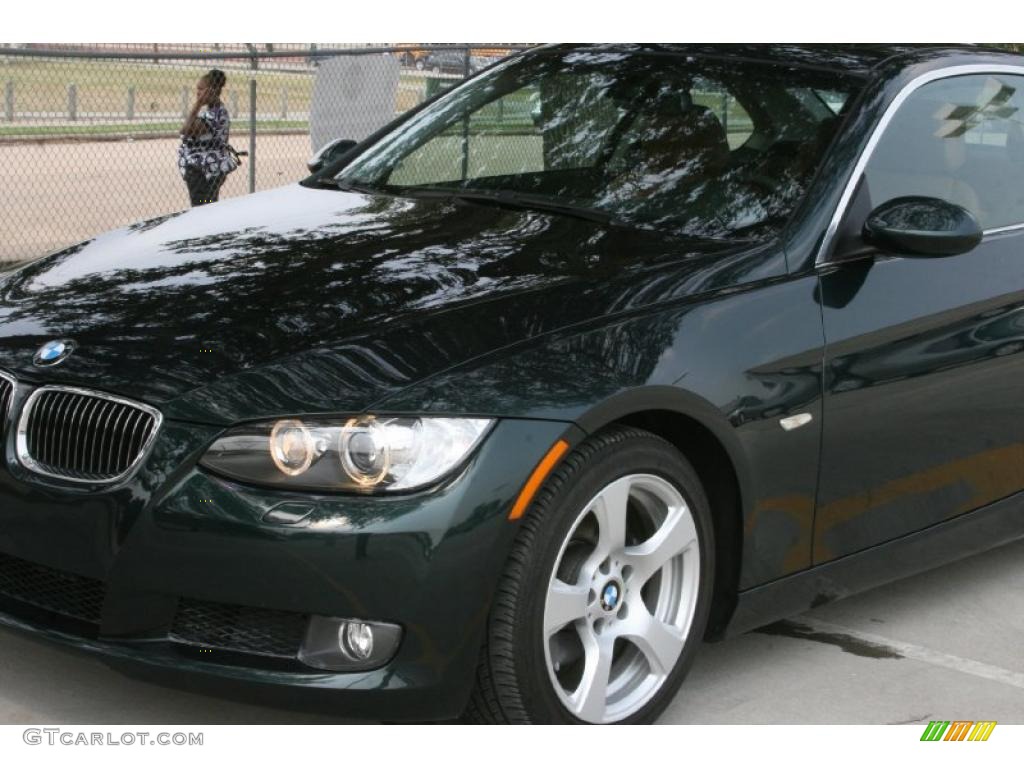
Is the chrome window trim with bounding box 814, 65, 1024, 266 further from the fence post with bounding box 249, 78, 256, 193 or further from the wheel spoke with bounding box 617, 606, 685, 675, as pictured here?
the fence post with bounding box 249, 78, 256, 193

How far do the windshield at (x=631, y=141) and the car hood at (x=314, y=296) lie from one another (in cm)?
21

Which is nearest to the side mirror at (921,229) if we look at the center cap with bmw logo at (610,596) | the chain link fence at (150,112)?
the center cap with bmw logo at (610,596)

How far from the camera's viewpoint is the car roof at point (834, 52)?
193 inches

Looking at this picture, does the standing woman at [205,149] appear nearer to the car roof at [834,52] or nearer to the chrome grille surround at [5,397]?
the car roof at [834,52]

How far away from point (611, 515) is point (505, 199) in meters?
1.49

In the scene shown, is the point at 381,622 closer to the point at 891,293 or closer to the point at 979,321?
the point at 891,293

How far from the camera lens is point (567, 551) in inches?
147

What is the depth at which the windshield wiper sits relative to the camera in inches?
185

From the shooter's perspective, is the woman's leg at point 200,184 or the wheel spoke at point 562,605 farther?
the woman's leg at point 200,184

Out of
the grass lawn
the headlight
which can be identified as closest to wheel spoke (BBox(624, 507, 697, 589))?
the headlight
